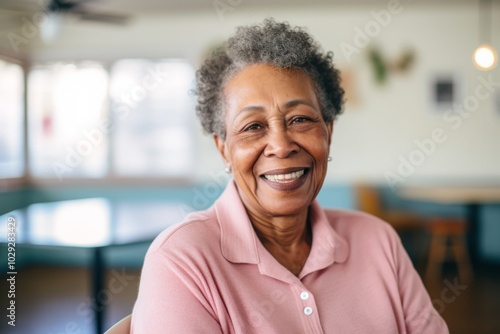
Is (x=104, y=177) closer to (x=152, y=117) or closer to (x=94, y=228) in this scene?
(x=152, y=117)

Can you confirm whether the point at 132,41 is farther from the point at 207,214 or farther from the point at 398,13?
the point at 207,214

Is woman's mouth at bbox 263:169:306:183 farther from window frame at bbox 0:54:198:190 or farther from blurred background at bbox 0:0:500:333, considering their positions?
window frame at bbox 0:54:198:190

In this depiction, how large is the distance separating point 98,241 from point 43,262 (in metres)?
3.65

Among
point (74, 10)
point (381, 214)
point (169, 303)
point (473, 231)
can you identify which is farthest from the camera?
point (473, 231)

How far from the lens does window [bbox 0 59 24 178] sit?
5363 millimetres

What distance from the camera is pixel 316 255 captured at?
1.26 metres

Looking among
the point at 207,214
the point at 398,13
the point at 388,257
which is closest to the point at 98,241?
the point at 207,214

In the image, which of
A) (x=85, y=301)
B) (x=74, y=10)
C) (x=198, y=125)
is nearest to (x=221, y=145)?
(x=74, y=10)

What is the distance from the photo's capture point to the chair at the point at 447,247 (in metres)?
4.99

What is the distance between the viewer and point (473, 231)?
535 centimetres

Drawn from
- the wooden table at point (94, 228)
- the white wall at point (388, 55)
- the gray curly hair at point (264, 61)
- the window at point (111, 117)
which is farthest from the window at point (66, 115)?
the gray curly hair at point (264, 61)

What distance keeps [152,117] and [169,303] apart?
4.91 m

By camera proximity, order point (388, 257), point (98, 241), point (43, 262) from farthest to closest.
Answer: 1. point (43, 262)
2. point (98, 241)
3. point (388, 257)

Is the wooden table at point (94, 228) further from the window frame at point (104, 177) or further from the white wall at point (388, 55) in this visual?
the white wall at point (388, 55)
